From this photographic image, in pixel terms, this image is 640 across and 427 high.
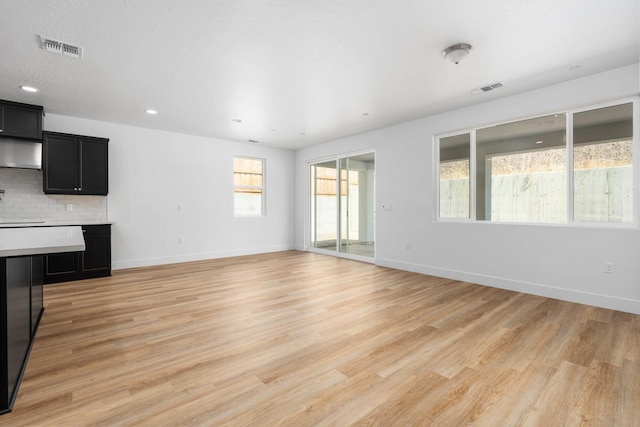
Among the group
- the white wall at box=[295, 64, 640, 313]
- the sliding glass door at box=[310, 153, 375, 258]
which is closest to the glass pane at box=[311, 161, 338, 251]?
the sliding glass door at box=[310, 153, 375, 258]

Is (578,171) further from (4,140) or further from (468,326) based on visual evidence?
(4,140)

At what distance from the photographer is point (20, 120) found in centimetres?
426

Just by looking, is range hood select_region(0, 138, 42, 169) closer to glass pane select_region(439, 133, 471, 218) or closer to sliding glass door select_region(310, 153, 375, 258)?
sliding glass door select_region(310, 153, 375, 258)

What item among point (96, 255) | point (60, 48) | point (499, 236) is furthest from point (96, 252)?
point (499, 236)

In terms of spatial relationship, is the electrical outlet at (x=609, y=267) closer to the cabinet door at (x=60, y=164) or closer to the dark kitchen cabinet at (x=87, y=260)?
the dark kitchen cabinet at (x=87, y=260)

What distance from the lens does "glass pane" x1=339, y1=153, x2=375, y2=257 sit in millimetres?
6293

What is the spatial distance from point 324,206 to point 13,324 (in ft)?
19.2

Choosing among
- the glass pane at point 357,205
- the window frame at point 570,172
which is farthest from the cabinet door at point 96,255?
the window frame at point 570,172

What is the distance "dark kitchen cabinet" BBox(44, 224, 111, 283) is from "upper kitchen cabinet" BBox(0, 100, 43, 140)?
1492mm

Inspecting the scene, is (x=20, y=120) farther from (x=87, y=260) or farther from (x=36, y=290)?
(x=36, y=290)

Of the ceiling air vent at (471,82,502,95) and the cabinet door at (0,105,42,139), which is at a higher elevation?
the ceiling air vent at (471,82,502,95)

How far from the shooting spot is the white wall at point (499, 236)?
3.33 meters

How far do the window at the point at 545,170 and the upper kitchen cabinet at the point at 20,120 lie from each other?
6.09m

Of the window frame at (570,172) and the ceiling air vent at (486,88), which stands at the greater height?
the ceiling air vent at (486,88)
